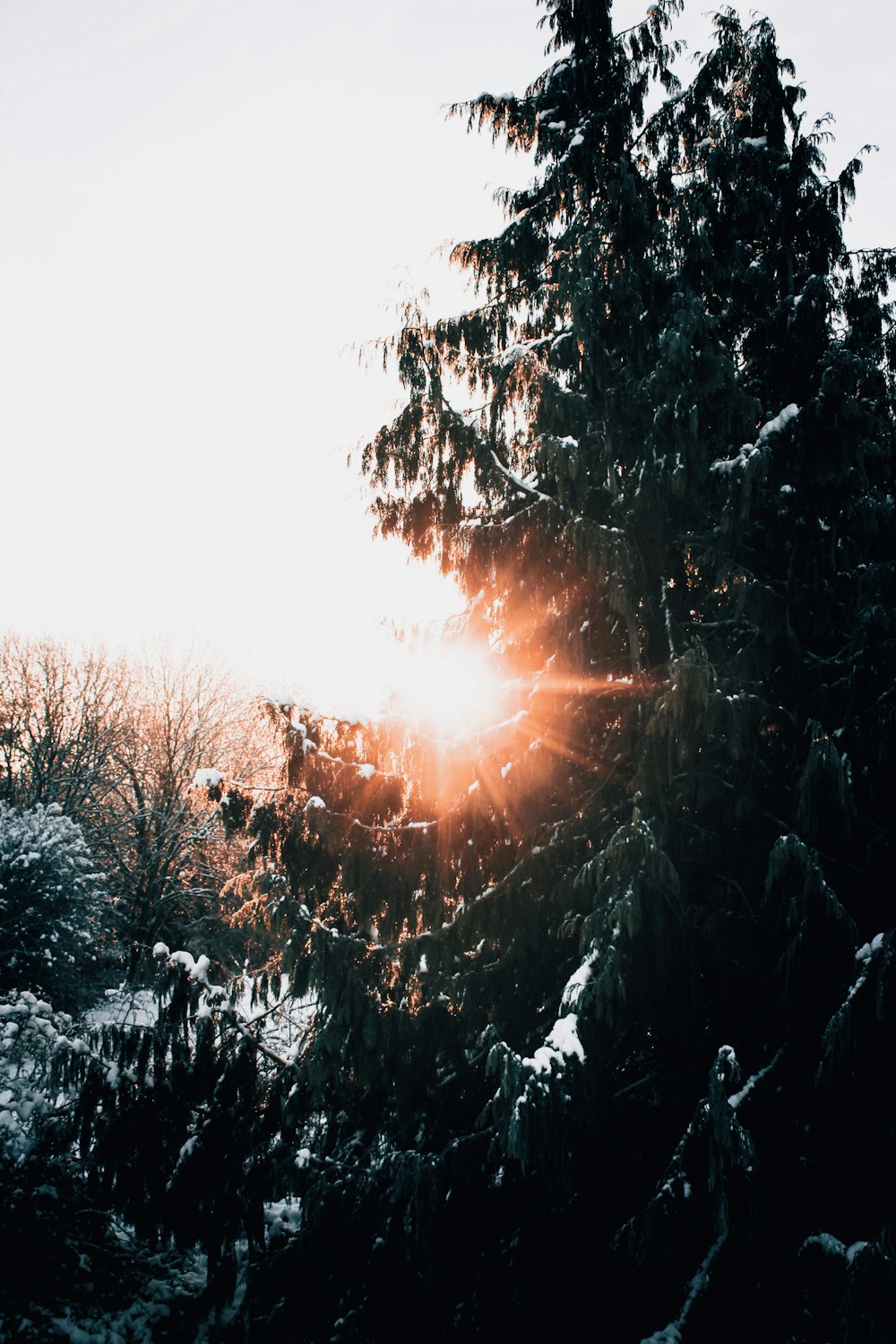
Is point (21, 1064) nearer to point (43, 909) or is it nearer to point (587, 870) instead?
point (587, 870)

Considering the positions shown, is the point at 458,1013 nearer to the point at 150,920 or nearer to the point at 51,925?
the point at 51,925

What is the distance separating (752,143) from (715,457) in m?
2.72

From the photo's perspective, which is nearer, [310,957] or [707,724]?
[707,724]

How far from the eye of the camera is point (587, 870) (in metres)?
4.54

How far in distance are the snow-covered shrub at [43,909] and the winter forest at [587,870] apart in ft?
22.3

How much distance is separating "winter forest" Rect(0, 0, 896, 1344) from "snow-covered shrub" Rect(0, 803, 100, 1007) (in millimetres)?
6799

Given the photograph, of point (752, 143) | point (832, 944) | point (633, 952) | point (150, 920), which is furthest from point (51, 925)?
point (752, 143)

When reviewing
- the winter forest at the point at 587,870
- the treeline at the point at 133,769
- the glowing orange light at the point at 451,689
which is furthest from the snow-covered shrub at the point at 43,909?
the glowing orange light at the point at 451,689

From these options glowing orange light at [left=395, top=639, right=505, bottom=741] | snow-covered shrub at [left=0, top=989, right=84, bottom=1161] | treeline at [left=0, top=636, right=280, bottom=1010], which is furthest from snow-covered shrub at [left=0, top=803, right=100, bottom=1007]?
glowing orange light at [left=395, top=639, right=505, bottom=741]

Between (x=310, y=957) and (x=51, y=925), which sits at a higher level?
(x=51, y=925)

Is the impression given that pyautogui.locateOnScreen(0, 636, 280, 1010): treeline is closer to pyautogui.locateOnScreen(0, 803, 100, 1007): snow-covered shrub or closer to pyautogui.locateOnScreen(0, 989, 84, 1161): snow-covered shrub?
pyautogui.locateOnScreen(0, 803, 100, 1007): snow-covered shrub

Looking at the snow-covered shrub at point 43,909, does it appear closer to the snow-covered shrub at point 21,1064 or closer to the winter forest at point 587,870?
the snow-covered shrub at point 21,1064

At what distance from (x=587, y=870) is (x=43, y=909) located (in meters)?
11.9

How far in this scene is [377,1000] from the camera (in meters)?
5.05
